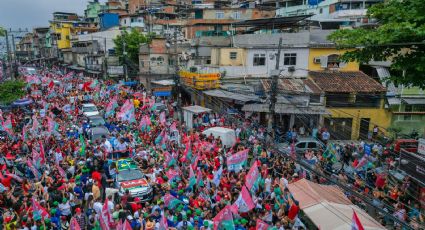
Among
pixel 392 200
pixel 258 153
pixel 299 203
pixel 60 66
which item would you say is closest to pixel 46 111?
pixel 258 153

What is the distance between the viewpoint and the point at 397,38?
962cm

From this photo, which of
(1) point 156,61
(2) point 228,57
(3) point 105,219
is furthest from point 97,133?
(1) point 156,61

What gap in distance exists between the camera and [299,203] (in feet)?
37.8

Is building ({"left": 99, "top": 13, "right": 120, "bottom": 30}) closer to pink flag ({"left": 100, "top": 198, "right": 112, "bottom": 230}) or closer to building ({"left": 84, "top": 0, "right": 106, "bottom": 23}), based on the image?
building ({"left": 84, "top": 0, "right": 106, "bottom": 23})

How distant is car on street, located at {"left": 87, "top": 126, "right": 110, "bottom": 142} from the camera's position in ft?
67.8

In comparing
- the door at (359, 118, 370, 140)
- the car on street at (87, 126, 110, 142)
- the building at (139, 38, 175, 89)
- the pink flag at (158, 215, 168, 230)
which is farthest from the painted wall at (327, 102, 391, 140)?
the building at (139, 38, 175, 89)

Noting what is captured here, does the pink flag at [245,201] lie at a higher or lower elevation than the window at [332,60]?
lower

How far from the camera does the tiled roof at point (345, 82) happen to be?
2509cm

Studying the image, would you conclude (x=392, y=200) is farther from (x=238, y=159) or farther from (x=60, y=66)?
(x=60, y=66)

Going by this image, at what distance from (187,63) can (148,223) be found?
27.8m

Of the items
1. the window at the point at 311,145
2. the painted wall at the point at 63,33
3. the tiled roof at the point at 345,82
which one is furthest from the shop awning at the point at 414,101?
the painted wall at the point at 63,33

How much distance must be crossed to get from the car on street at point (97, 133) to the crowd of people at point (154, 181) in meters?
0.49

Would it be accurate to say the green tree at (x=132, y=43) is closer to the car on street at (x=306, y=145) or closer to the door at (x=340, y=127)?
the door at (x=340, y=127)

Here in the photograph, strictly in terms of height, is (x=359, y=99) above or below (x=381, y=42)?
below
